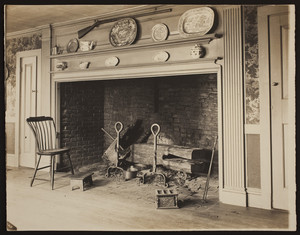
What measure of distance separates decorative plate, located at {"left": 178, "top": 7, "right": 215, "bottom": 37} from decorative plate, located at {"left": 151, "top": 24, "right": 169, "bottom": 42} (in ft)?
0.70

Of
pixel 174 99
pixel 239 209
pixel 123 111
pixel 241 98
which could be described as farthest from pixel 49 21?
pixel 239 209

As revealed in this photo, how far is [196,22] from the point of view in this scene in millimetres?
3602

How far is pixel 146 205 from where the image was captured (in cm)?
336

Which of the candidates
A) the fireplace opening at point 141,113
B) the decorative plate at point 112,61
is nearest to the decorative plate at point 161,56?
the decorative plate at point 112,61

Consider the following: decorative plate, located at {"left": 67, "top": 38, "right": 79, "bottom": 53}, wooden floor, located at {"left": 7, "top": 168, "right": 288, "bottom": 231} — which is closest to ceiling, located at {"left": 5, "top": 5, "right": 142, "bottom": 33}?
decorative plate, located at {"left": 67, "top": 38, "right": 79, "bottom": 53}

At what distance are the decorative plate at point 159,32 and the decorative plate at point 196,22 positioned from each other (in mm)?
214

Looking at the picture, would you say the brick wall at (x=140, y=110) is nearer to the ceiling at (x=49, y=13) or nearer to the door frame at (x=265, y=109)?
the ceiling at (x=49, y=13)

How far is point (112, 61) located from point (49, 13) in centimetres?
127

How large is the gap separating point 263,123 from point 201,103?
5.20ft

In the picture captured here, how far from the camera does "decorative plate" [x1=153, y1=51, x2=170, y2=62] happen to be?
3837mm

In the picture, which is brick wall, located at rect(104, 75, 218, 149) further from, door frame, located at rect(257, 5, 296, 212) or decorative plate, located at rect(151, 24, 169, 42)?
door frame, located at rect(257, 5, 296, 212)

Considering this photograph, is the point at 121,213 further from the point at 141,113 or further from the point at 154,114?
the point at 141,113

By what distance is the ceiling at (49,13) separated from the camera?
416 centimetres

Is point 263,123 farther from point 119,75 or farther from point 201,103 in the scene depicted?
point 119,75
